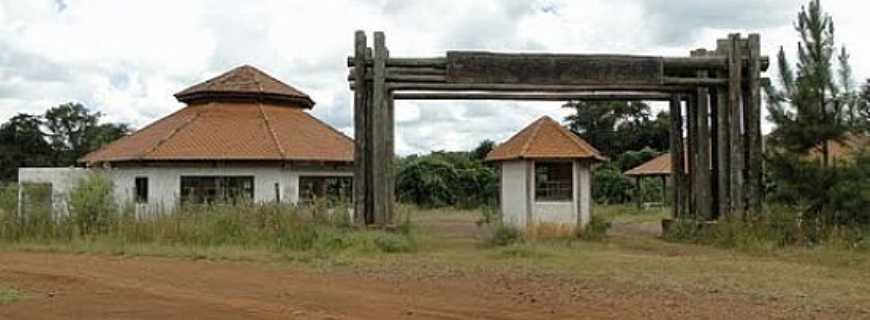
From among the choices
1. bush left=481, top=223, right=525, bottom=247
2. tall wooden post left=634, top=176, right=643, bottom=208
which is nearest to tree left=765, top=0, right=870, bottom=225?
bush left=481, top=223, right=525, bottom=247

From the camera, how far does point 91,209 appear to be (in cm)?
2069

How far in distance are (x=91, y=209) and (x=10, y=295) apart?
9.34m

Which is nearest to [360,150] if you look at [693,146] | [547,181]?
[547,181]

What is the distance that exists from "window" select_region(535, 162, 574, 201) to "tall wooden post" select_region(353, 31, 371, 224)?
4053mm

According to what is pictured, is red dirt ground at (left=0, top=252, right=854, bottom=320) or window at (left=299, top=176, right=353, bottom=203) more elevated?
→ window at (left=299, top=176, right=353, bottom=203)

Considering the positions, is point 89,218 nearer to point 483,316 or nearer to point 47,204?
point 47,204

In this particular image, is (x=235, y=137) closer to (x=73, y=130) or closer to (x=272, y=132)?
(x=272, y=132)

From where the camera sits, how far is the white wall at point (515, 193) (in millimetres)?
23062

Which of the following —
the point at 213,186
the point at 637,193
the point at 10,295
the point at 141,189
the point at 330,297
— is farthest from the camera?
the point at 637,193

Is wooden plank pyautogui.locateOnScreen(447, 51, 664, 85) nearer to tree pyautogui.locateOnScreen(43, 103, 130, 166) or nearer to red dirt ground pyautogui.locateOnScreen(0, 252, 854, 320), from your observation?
red dirt ground pyautogui.locateOnScreen(0, 252, 854, 320)

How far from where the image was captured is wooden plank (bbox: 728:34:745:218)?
2172cm

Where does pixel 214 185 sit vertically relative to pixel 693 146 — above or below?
below

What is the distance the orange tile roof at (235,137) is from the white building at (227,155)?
0.03 metres

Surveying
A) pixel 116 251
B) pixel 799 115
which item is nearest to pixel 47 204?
pixel 116 251
